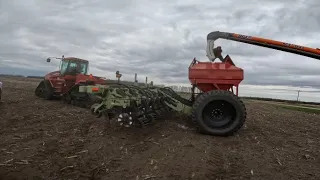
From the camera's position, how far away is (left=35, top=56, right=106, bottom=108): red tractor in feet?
51.5

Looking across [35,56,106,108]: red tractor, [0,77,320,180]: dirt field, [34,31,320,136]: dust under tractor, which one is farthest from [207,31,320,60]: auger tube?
[35,56,106,108]: red tractor

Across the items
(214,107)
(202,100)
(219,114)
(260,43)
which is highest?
(260,43)

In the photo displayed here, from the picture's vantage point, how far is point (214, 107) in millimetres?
8266

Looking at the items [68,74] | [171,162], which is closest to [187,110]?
→ [171,162]

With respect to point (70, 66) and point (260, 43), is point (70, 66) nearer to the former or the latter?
point (70, 66)

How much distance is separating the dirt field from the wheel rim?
0.44 metres

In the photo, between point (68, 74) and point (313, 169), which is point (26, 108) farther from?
point (313, 169)

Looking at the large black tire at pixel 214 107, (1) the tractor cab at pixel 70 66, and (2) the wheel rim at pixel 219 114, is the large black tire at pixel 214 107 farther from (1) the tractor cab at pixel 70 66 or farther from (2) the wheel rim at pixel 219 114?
(1) the tractor cab at pixel 70 66

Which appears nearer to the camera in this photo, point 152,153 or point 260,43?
point 152,153

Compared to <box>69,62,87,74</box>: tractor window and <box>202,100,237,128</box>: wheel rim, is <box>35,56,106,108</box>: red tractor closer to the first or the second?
<box>69,62,87,74</box>: tractor window

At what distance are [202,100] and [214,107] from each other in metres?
0.53

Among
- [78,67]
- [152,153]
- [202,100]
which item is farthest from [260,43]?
[78,67]

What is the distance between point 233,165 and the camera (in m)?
6.12

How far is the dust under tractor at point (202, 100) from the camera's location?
25.7ft
